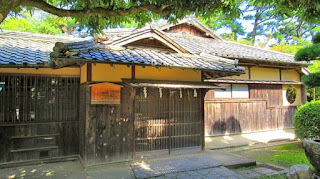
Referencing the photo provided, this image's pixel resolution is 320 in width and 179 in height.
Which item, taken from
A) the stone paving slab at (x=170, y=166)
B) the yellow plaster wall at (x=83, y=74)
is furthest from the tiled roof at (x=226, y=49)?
the stone paving slab at (x=170, y=166)

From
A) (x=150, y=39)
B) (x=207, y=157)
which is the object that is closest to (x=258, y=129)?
(x=207, y=157)

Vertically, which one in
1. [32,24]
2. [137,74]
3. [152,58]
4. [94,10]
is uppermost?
[32,24]

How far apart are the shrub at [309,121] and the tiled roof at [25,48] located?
10.9 meters

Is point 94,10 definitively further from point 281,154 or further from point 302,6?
point 281,154

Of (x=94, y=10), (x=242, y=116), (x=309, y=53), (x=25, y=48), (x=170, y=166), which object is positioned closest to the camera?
(x=94, y=10)

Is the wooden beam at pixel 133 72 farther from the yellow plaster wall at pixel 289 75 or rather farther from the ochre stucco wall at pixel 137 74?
the yellow plaster wall at pixel 289 75

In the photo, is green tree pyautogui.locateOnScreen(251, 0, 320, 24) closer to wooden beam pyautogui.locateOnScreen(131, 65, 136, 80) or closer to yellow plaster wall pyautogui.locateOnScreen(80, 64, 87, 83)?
wooden beam pyautogui.locateOnScreen(131, 65, 136, 80)

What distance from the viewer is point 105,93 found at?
6734mm

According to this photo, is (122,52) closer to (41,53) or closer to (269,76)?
(41,53)

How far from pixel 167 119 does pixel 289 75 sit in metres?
10.1

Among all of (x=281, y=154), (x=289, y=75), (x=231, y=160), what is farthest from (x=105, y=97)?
(x=289, y=75)

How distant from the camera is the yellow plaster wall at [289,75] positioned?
13174 mm

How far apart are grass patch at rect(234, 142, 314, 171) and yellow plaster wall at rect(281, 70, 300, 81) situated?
177 inches

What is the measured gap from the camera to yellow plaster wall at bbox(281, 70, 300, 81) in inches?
519
